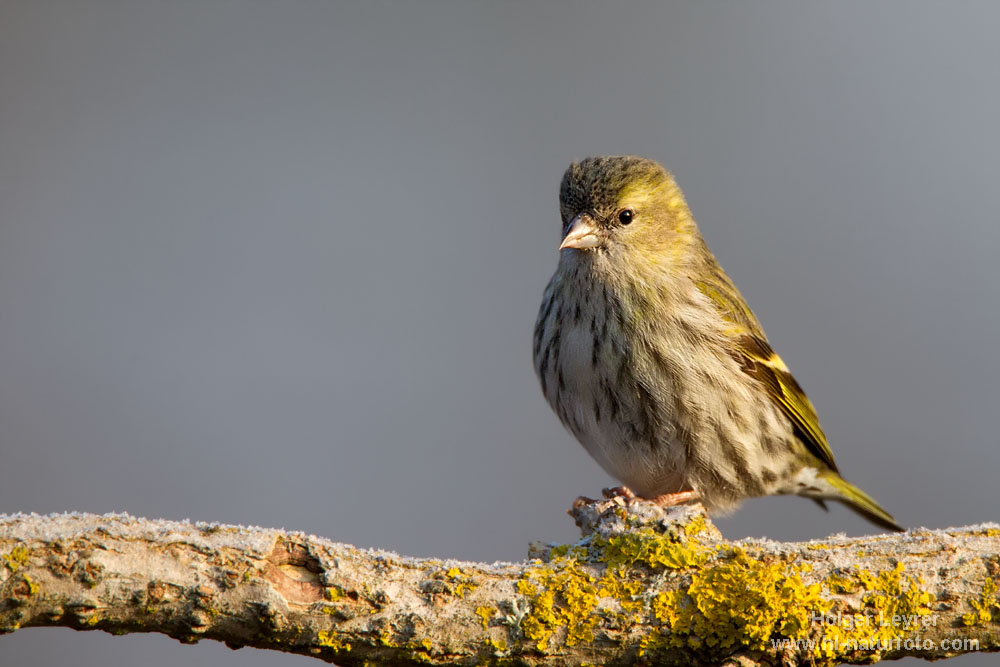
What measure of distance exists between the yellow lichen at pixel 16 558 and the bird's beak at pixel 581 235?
2.37 metres

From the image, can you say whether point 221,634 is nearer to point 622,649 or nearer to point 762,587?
point 622,649

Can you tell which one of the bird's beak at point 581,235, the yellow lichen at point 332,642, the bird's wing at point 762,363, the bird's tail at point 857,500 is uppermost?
the bird's beak at point 581,235

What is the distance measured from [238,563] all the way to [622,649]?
3.62ft

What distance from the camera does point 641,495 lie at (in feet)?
14.0

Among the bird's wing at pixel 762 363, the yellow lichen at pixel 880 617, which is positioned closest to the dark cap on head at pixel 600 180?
the bird's wing at pixel 762 363

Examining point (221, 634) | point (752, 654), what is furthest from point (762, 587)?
point (221, 634)

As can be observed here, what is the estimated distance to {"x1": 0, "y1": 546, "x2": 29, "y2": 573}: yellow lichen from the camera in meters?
2.29

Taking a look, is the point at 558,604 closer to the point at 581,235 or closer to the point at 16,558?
the point at 16,558

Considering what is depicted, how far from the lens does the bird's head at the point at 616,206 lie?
409cm

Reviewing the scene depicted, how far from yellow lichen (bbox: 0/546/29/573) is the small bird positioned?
2.31 m

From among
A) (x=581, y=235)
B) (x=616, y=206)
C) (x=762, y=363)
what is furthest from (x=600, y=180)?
(x=762, y=363)

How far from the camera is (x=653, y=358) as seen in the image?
3902mm

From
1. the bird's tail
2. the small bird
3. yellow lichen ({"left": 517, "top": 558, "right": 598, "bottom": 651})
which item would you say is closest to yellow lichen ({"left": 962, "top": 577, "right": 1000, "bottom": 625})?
yellow lichen ({"left": 517, "top": 558, "right": 598, "bottom": 651})

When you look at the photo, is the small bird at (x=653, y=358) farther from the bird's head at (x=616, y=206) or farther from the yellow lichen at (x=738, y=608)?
the yellow lichen at (x=738, y=608)
